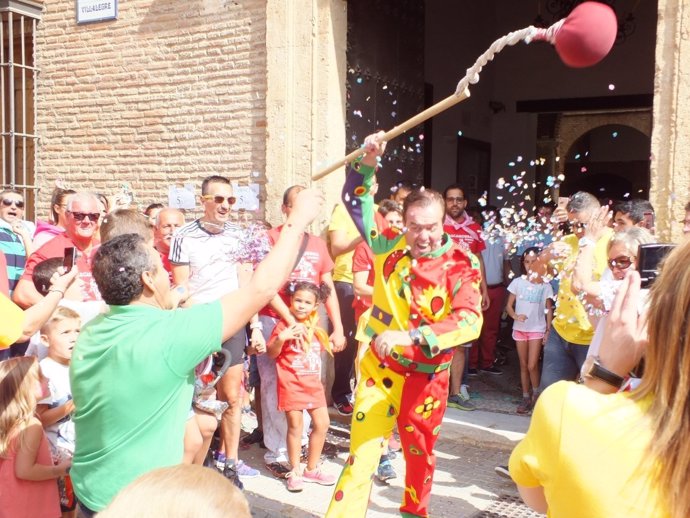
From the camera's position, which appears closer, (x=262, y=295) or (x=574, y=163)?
(x=262, y=295)

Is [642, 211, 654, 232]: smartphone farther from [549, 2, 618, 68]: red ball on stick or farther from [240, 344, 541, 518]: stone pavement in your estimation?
[549, 2, 618, 68]: red ball on stick

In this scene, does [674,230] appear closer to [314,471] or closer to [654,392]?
[314,471]

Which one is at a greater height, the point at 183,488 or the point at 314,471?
the point at 183,488

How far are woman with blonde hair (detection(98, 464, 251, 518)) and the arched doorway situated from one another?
1450cm

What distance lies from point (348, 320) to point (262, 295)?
434cm

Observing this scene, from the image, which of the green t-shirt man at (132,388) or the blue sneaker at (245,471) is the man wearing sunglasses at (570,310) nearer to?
the blue sneaker at (245,471)

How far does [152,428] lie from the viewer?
8.68 feet

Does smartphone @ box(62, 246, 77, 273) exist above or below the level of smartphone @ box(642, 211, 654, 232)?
below

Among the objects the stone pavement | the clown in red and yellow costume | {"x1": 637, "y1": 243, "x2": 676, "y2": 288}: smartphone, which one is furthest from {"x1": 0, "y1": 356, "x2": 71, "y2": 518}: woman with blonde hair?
{"x1": 637, "y1": 243, "x2": 676, "y2": 288}: smartphone

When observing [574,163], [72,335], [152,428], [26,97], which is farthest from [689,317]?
[574,163]

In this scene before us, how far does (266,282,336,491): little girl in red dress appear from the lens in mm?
5195

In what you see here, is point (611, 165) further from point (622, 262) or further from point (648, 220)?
point (622, 262)

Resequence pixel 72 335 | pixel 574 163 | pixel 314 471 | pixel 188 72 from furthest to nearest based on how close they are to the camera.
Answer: pixel 574 163, pixel 188 72, pixel 314 471, pixel 72 335

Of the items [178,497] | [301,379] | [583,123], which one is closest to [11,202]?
[301,379]
